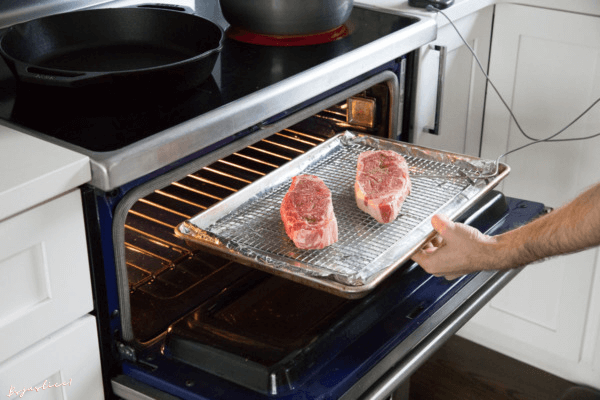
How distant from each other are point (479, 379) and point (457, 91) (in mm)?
867

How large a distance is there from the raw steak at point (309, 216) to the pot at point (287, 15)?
324 mm

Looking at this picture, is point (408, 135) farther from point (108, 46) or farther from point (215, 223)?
point (108, 46)

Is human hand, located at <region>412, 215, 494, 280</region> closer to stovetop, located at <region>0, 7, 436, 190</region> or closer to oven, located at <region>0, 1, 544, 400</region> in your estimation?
oven, located at <region>0, 1, 544, 400</region>

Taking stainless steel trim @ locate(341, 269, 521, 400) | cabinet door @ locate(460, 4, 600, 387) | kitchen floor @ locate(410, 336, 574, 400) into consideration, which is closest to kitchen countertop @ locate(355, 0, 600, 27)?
cabinet door @ locate(460, 4, 600, 387)

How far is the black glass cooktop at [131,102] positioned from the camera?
1116 millimetres

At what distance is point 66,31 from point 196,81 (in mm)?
317

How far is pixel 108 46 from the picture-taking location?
1421 millimetres

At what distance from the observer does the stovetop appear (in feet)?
3.57

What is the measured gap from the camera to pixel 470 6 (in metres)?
1.86

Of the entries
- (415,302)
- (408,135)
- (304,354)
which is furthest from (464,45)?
(304,354)

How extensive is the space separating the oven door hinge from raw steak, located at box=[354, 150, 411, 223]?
0.50m

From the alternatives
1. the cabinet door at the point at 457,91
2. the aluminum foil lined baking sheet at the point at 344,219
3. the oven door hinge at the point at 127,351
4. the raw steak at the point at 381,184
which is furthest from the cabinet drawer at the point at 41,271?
the cabinet door at the point at 457,91

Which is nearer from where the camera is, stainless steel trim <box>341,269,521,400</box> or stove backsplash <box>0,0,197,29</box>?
stainless steel trim <box>341,269,521,400</box>

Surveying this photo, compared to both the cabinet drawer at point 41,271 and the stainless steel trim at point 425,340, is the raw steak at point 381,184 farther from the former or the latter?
the cabinet drawer at point 41,271
